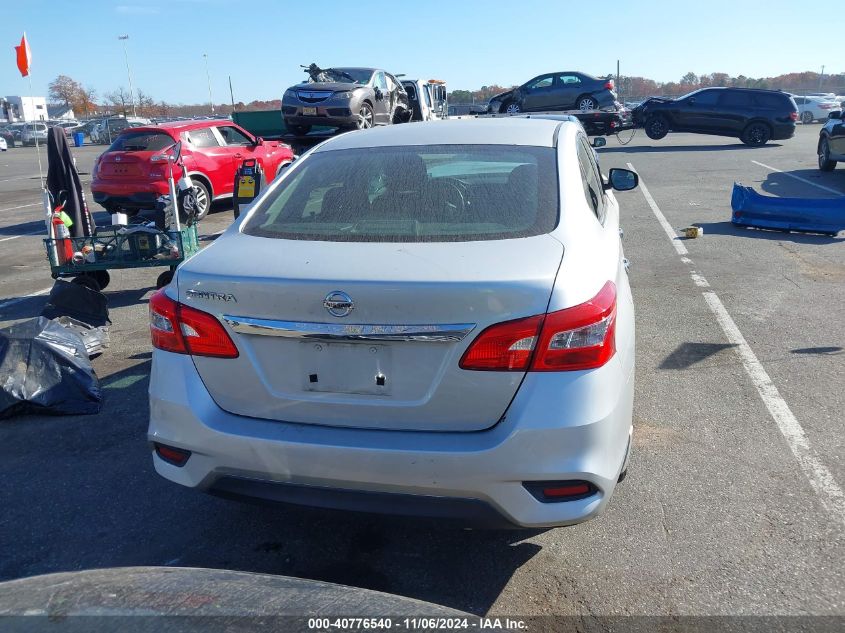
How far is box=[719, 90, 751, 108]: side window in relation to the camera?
955 inches

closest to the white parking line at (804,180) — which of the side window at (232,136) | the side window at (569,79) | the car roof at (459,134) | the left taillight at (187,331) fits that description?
the side window at (569,79)

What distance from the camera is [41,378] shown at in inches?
196

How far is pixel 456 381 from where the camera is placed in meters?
2.62

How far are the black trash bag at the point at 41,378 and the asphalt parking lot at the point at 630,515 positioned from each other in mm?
112

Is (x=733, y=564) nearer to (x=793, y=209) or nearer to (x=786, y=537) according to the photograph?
(x=786, y=537)

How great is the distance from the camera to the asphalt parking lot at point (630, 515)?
9.83 feet

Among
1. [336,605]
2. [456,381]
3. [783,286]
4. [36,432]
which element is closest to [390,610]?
[336,605]

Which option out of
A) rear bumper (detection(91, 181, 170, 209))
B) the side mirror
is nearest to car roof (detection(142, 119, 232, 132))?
rear bumper (detection(91, 181, 170, 209))

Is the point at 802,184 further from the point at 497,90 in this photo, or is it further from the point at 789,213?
the point at 497,90

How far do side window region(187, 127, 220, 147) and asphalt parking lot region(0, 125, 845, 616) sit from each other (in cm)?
732

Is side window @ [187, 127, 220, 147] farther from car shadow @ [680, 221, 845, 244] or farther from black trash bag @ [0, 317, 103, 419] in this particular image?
black trash bag @ [0, 317, 103, 419]

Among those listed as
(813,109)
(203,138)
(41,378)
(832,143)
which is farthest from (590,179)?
(813,109)

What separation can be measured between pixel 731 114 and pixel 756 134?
1.04 meters

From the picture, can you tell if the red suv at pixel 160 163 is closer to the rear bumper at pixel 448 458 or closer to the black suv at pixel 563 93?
the rear bumper at pixel 448 458
